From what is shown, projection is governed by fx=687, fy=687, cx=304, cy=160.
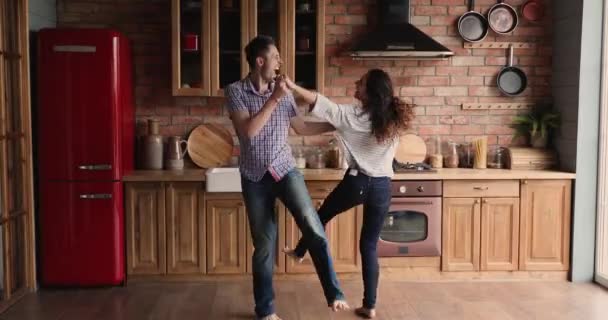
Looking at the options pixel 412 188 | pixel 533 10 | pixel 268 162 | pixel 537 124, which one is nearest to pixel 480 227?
pixel 412 188

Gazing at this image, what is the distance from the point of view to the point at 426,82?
209 inches

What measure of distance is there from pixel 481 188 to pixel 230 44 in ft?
6.79

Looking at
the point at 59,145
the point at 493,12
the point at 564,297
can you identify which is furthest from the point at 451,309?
the point at 59,145

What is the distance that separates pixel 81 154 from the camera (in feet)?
14.9

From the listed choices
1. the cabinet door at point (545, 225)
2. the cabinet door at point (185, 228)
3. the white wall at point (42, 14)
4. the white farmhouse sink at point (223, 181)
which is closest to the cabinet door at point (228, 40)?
the white farmhouse sink at point (223, 181)

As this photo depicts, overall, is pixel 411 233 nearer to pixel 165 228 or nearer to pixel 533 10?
pixel 165 228

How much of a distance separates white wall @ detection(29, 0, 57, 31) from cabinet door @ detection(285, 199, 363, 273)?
2163 millimetres

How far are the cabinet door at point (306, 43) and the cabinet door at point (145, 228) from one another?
129 cm

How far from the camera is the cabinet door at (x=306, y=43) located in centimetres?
490

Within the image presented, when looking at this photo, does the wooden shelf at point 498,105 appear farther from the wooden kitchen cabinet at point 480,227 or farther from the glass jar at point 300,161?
the glass jar at point 300,161

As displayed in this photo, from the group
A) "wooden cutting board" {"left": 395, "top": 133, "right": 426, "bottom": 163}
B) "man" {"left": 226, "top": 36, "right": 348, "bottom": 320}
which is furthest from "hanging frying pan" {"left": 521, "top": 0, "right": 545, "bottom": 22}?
"man" {"left": 226, "top": 36, "right": 348, "bottom": 320}

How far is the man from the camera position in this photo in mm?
3547

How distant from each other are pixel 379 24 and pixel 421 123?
841mm

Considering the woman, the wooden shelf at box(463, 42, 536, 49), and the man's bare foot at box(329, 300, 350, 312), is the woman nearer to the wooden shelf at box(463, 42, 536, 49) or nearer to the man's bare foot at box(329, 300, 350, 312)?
the man's bare foot at box(329, 300, 350, 312)
